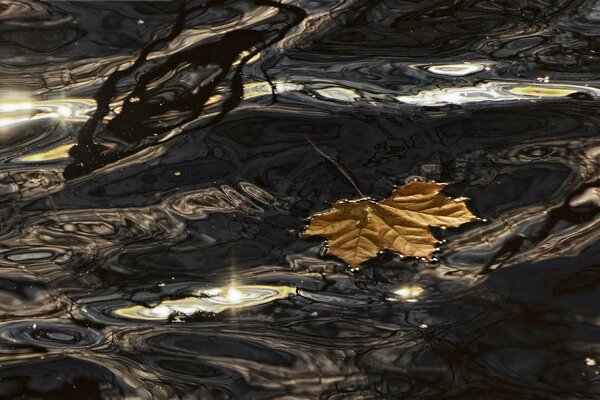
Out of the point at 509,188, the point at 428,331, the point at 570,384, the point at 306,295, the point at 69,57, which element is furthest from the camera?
the point at 69,57

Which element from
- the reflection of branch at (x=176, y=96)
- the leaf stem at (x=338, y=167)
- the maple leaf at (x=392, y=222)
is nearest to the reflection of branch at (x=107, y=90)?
the reflection of branch at (x=176, y=96)

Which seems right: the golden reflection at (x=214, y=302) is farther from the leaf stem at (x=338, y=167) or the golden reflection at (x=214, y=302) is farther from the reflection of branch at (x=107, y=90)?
the reflection of branch at (x=107, y=90)

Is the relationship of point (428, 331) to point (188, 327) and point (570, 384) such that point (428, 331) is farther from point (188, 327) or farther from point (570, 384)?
point (188, 327)

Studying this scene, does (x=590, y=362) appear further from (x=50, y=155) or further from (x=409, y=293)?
(x=50, y=155)

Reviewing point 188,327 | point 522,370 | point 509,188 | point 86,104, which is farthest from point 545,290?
point 86,104

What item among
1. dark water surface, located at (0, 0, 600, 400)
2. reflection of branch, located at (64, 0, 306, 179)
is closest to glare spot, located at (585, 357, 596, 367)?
dark water surface, located at (0, 0, 600, 400)

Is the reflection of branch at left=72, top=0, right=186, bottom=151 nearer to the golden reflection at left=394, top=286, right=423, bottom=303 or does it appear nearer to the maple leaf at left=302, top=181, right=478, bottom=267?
the maple leaf at left=302, top=181, right=478, bottom=267

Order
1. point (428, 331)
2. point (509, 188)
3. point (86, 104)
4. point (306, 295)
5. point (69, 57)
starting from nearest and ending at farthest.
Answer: point (428, 331), point (306, 295), point (509, 188), point (86, 104), point (69, 57)
